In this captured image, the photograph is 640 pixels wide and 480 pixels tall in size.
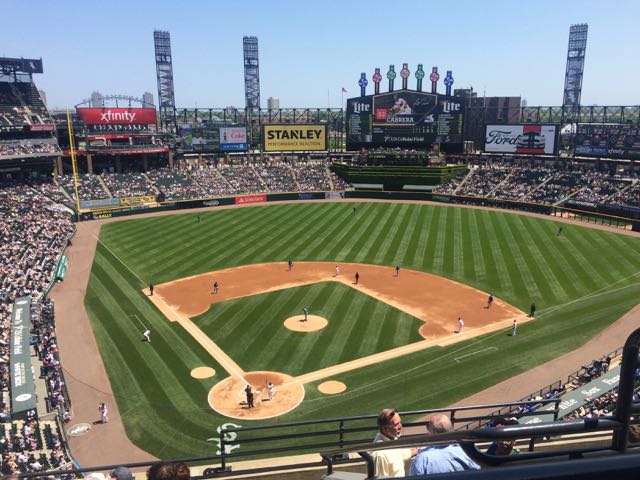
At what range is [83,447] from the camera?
20016mm

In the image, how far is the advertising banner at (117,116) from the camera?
79375 mm

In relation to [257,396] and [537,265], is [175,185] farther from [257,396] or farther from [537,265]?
[257,396]

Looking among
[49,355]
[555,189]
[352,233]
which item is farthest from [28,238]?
[555,189]

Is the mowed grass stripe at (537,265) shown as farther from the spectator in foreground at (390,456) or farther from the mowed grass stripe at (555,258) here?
the spectator in foreground at (390,456)

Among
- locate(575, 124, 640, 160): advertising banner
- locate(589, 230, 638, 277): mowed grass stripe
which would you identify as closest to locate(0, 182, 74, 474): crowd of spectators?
locate(589, 230, 638, 277): mowed grass stripe

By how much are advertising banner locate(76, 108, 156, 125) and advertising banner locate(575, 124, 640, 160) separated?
7179 centimetres

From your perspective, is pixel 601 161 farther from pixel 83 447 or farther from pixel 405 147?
pixel 83 447

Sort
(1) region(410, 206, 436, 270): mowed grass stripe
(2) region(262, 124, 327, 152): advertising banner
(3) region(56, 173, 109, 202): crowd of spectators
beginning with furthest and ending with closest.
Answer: (2) region(262, 124, 327, 152): advertising banner → (3) region(56, 173, 109, 202): crowd of spectators → (1) region(410, 206, 436, 270): mowed grass stripe

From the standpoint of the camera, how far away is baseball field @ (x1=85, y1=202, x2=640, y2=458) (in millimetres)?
23250

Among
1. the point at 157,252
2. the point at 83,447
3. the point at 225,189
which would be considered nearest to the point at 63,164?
the point at 225,189

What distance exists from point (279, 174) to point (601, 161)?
52202mm

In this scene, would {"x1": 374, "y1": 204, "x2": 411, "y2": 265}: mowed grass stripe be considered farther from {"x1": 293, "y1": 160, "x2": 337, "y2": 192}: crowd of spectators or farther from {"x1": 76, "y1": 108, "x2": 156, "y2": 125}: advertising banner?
{"x1": 76, "y1": 108, "x2": 156, "y2": 125}: advertising banner

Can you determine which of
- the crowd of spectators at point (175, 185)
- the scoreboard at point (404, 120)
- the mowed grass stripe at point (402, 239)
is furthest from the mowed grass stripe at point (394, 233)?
the crowd of spectators at point (175, 185)

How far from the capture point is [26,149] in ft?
222
